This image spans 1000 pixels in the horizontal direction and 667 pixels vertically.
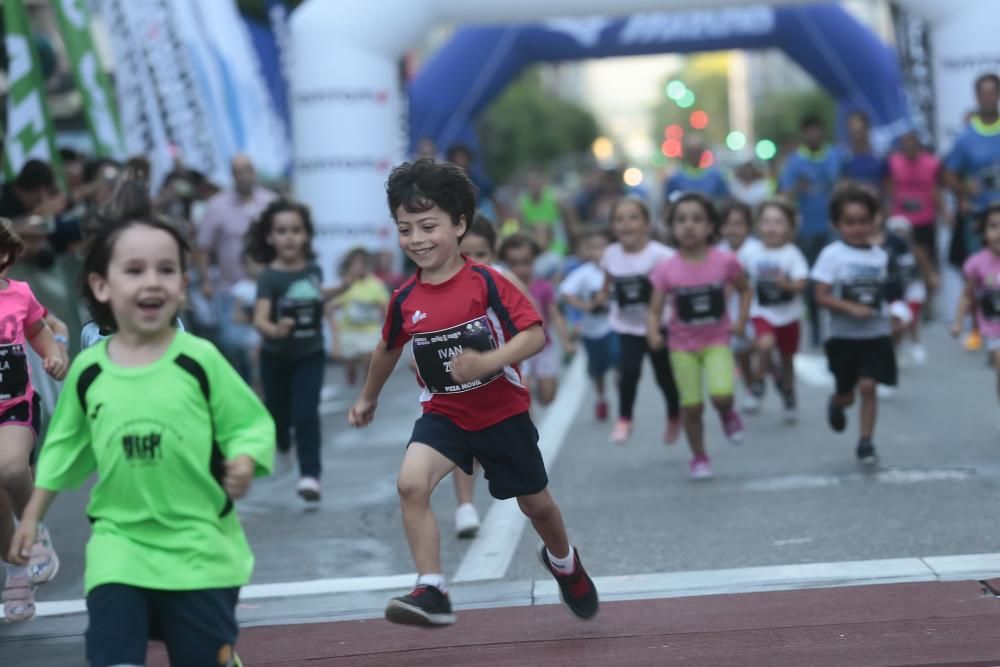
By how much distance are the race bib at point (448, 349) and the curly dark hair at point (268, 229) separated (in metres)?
3.49

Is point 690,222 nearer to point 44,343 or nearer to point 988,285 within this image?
point 988,285

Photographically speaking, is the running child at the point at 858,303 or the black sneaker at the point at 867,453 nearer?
the black sneaker at the point at 867,453

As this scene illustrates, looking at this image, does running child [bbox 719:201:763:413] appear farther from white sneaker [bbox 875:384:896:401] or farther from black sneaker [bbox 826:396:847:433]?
black sneaker [bbox 826:396:847:433]

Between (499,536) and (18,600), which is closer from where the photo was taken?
(18,600)

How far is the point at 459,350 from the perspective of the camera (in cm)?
555

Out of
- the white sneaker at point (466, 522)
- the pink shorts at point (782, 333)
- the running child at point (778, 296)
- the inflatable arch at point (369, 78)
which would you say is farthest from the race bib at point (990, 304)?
the inflatable arch at point (369, 78)

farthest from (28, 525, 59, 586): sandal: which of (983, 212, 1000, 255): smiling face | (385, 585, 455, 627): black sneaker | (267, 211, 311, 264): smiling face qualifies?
(983, 212, 1000, 255): smiling face

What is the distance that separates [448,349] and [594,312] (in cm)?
587

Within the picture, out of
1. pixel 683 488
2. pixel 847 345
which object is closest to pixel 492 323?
pixel 683 488

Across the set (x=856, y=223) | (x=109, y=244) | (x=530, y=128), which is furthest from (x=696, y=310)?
(x=530, y=128)

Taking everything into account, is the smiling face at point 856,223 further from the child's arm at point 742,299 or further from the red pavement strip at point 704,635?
the red pavement strip at point 704,635

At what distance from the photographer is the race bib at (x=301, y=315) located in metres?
9.00

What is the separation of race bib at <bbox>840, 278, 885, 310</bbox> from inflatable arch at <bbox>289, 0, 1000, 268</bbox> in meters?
7.93

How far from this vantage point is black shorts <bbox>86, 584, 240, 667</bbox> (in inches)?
155
